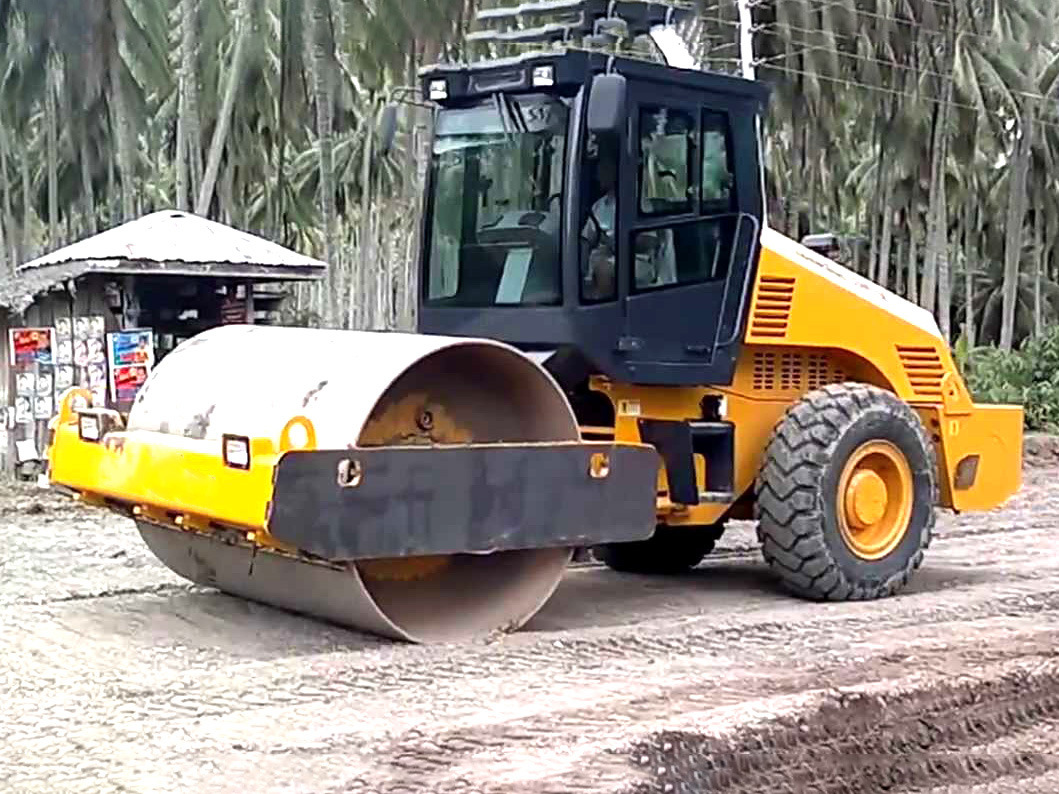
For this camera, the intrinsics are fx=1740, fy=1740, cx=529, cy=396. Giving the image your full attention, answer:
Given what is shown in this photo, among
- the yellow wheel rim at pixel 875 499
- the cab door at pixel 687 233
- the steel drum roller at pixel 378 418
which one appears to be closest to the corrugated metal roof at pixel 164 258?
the steel drum roller at pixel 378 418

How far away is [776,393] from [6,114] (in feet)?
100

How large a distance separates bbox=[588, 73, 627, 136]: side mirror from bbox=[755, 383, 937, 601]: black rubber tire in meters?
2.08

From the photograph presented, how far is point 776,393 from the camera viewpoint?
1005cm

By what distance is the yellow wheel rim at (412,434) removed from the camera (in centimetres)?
847

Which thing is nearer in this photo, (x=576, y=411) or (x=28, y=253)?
(x=576, y=411)

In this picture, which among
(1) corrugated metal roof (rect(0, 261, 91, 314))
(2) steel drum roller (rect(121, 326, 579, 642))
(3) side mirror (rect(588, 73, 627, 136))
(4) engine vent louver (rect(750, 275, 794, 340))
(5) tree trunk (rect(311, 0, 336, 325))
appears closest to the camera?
(2) steel drum roller (rect(121, 326, 579, 642))

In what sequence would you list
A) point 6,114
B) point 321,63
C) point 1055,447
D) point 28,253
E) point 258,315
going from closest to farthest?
point 258,315 → point 1055,447 → point 321,63 → point 6,114 → point 28,253

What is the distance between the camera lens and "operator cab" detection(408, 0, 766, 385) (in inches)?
356

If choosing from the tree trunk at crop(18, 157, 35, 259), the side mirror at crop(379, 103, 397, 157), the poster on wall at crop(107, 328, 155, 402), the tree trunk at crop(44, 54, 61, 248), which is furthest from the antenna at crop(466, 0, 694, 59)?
the tree trunk at crop(18, 157, 35, 259)

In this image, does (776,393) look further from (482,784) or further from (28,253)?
(28,253)

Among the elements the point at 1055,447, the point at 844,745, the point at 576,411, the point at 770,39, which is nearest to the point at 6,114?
the point at 770,39

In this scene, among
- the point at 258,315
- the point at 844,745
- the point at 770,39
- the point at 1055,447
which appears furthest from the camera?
the point at 770,39

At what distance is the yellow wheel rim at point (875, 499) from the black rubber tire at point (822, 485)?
47 millimetres

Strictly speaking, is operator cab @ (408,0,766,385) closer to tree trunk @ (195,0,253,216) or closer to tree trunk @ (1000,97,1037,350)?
tree trunk @ (195,0,253,216)
